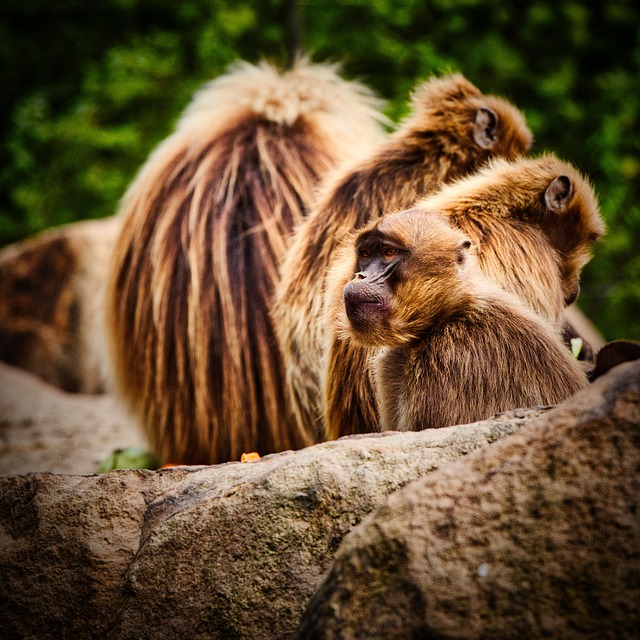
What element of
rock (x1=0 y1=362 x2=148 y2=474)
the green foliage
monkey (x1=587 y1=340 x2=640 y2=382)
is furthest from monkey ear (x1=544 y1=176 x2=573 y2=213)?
the green foliage

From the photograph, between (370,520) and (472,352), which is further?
(472,352)

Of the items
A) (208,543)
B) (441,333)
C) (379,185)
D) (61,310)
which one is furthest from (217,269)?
(61,310)

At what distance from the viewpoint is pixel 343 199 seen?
291cm

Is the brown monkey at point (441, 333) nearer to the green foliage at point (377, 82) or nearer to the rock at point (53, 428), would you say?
the rock at point (53, 428)

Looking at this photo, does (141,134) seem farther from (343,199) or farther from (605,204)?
(343,199)

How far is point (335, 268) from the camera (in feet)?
8.50

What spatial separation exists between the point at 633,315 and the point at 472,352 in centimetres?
745

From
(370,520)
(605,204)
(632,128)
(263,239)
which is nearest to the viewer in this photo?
(370,520)

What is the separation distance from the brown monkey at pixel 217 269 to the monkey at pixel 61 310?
3.31m

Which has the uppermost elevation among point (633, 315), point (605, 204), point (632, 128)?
point (632, 128)

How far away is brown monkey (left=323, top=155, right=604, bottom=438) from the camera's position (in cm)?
242

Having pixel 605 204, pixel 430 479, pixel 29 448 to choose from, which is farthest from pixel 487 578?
pixel 605 204

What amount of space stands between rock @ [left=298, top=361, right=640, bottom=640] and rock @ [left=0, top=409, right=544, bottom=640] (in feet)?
0.57

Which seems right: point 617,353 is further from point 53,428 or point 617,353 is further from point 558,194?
point 53,428
